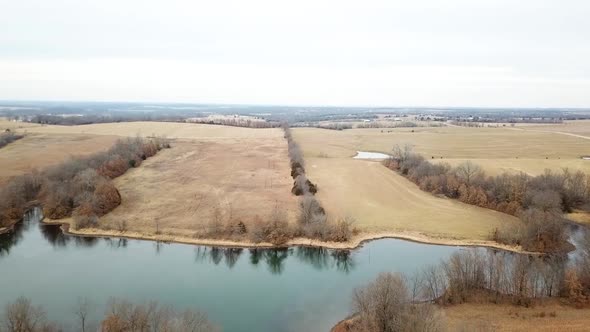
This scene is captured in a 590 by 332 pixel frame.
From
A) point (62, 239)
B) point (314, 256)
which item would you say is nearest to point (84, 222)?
point (62, 239)

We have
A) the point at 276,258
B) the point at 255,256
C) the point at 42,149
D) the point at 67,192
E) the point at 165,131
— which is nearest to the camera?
the point at 276,258

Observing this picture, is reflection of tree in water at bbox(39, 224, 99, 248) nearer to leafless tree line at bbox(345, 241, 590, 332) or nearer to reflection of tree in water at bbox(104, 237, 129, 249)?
reflection of tree in water at bbox(104, 237, 129, 249)

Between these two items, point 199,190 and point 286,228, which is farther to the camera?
point 199,190

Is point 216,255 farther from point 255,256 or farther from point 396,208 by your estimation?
point 396,208

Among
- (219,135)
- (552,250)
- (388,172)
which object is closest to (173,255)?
(552,250)

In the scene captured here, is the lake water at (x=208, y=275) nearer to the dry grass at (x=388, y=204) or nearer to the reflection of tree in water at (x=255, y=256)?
the reflection of tree in water at (x=255, y=256)

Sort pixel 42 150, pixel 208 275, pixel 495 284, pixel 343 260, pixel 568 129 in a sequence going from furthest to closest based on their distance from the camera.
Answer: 1. pixel 568 129
2. pixel 42 150
3. pixel 343 260
4. pixel 208 275
5. pixel 495 284

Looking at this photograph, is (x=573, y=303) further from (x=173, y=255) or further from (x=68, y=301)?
(x=68, y=301)
